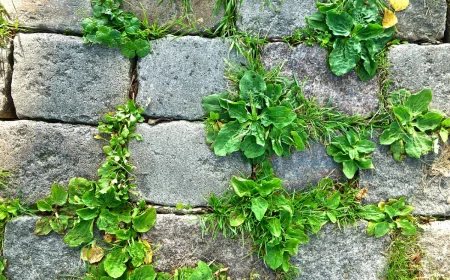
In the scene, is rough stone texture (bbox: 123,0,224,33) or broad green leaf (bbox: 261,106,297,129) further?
rough stone texture (bbox: 123,0,224,33)

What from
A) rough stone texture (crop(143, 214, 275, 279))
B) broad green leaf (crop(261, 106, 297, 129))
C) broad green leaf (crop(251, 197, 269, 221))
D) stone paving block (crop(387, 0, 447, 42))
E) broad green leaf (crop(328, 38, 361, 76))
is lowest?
rough stone texture (crop(143, 214, 275, 279))

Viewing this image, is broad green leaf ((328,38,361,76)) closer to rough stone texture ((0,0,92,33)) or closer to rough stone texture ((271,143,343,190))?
rough stone texture ((271,143,343,190))

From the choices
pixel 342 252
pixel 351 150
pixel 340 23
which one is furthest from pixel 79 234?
pixel 340 23

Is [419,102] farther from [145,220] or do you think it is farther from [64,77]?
[64,77]

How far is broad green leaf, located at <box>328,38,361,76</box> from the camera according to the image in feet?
7.83

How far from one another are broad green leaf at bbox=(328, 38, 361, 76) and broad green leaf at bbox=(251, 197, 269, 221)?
0.95m

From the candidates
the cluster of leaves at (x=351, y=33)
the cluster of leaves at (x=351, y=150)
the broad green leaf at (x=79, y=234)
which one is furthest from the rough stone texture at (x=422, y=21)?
the broad green leaf at (x=79, y=234)

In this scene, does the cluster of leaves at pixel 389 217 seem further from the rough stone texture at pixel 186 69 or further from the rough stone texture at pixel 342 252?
the rough stone texture at pixel 186 69

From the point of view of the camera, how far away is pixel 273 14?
2.43 meters

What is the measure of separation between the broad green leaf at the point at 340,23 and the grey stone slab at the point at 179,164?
1.01 m

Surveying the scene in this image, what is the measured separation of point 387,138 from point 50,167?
87.0 inches

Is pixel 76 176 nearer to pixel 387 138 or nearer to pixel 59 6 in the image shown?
pixel 59 6

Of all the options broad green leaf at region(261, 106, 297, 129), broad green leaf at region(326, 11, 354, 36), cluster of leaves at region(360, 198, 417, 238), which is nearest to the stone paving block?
broad green leaf at region(326, 11, 354, 36)

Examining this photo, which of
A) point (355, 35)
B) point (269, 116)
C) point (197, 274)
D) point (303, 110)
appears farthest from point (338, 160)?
point (197, 274)
